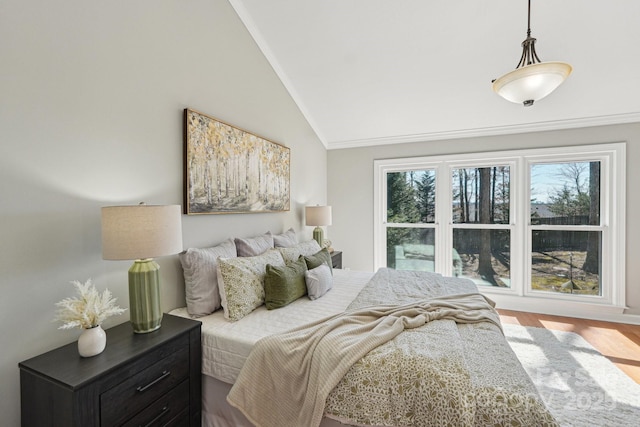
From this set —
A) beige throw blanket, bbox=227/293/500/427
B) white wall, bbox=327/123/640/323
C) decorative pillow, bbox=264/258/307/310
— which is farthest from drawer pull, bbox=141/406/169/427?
white wall, bbox=327/123/640/323

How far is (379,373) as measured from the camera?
124 cm

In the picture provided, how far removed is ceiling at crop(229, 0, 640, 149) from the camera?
2.34 m

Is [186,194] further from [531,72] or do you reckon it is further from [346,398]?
[531,72]

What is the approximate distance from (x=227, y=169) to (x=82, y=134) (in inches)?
39.7

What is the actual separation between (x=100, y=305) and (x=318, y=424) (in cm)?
112

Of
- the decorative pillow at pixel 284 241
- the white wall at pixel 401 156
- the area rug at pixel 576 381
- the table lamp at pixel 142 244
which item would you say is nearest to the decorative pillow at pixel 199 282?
the table lamp at pixel 142 244

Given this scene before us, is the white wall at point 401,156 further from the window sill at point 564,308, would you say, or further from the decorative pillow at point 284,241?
the decorative pillow at point 284,241

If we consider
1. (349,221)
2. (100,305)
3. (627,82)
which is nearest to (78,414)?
(100,305)

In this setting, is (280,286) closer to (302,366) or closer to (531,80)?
(302,366)

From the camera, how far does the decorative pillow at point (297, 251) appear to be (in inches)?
97.6

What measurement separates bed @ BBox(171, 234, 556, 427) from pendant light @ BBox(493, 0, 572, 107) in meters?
1.30

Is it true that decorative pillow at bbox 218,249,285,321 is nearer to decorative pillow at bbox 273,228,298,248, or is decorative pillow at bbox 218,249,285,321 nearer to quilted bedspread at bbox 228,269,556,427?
quilted bedspread at bbox 228,269,556,427

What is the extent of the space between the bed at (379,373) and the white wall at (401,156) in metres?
2.52

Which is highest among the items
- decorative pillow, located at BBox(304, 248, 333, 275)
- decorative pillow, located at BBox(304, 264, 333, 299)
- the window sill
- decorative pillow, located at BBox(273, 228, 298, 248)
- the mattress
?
decorative pillow, located at BBox(273, 228, 298, 248)
